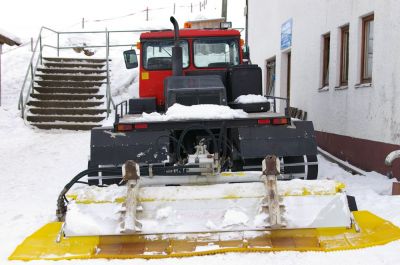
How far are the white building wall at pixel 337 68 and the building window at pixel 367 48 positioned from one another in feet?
0.23

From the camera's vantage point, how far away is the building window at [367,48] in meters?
8.47

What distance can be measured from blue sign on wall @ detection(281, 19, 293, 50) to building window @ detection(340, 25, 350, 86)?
3957 millimetres

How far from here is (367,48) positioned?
8609 millimetres

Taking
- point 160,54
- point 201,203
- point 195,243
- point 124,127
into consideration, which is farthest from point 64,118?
point 195,243

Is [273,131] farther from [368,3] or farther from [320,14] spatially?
[320,14]

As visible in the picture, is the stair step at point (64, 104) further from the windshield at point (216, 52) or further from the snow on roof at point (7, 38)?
the windshield at point (216, 52)

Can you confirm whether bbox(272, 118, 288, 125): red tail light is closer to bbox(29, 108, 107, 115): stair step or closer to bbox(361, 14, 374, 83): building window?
bbox(361, 14, 374, 83): building window

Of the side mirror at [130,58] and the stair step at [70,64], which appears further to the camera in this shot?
the stair step at [70,64]

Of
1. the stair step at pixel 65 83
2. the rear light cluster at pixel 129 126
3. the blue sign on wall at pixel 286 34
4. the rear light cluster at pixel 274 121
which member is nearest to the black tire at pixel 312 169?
the rear light cluster at pixel 274 121

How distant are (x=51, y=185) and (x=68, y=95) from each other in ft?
26.8

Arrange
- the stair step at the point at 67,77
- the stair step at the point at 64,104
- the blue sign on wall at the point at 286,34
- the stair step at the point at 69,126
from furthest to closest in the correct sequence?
1. the stair step at the point at 67,77
2. the stair step at the point at 64,104
3. the stair step at the point at 69,126
4. the blue sign on wall at the point at 286,34

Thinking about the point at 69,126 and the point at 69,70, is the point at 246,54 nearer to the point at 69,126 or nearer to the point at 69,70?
the point at 69,126

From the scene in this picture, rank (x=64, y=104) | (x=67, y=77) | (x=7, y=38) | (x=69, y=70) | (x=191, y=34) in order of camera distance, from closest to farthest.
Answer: (x=191, y=34)
(x=7, y=38)
(x=64, y=104)
(x=67, y=77)
(x=69, y=70)

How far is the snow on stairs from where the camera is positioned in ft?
48.1
